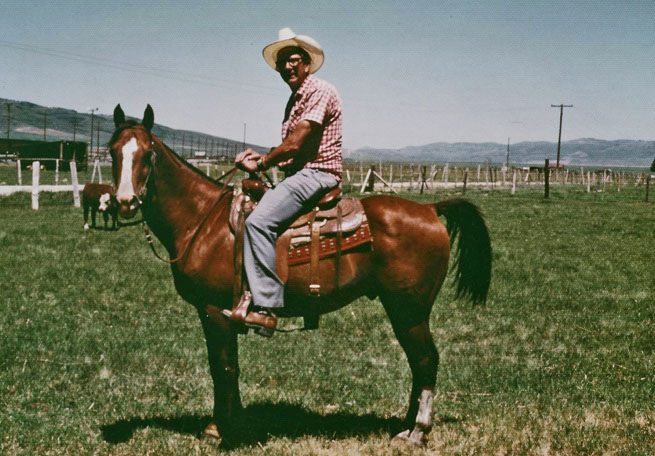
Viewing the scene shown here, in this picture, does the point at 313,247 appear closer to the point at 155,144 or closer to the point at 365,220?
the point at 365,220

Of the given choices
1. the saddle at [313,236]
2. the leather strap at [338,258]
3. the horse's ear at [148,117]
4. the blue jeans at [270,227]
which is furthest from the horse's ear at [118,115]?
the leather strap at [338,258]

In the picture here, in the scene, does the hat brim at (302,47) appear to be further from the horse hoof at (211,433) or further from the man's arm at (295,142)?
the horse hoof at (211,433)

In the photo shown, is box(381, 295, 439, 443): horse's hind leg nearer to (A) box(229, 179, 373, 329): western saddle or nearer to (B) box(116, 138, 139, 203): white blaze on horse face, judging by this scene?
(A) box(229, 179, 373, 329): western saddle

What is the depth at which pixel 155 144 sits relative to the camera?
5090mm

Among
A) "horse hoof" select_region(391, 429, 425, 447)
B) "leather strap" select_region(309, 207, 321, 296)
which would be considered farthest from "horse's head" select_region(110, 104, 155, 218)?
"horse hoof" select_region(391, 429, 425, 447)

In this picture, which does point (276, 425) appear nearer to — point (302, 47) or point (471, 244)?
point (471, 244)

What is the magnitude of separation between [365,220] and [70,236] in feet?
42.3

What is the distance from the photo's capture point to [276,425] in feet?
18.7

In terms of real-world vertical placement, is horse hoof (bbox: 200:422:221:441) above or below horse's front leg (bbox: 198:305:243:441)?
below

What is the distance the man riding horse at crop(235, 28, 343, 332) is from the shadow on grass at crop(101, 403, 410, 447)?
3.93 feet

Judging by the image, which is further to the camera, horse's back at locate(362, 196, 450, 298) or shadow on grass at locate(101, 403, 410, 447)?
shadow on grass at locate(101, 403, 410, 447)

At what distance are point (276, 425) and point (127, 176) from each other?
2.73 metres

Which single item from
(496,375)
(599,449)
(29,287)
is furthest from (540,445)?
(29,287)

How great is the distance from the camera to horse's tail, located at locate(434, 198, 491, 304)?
19.1 feet
